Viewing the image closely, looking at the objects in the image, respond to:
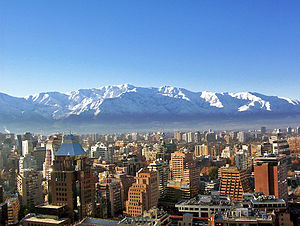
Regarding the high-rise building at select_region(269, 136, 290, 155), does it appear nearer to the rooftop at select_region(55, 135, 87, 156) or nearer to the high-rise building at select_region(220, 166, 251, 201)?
the high-rise building at select_region(220, 166, 251, 201)

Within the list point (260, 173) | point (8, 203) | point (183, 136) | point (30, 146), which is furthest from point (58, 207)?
point (183, 136)

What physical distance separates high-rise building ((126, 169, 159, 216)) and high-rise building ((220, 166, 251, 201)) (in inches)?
85.4

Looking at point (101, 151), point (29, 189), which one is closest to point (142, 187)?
point (29, 189)

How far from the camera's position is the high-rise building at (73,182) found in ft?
17.7

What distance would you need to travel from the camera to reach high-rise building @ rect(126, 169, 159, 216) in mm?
6965

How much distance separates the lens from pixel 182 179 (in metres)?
9.61

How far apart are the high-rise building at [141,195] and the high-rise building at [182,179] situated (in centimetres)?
141

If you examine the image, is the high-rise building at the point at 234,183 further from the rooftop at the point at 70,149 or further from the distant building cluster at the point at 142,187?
the rooftop at the point at 70,149

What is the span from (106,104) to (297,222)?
5885 mm

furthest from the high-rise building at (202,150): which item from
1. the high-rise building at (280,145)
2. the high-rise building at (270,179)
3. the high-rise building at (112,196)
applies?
the high-rise building at (112,196)

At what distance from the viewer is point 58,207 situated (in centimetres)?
494

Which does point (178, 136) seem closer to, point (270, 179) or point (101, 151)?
point (101, 151)

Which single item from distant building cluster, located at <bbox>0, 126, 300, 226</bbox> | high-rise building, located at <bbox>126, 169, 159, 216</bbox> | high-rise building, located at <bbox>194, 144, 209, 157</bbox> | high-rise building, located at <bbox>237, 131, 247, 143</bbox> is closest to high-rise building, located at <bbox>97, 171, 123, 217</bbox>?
distant building cluster, located at <bbox>0, 126, 300, 226</bbox>

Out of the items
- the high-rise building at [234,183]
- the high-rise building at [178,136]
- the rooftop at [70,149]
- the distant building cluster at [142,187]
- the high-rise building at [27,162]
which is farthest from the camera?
Answer: the high-rise building at [178,136]
